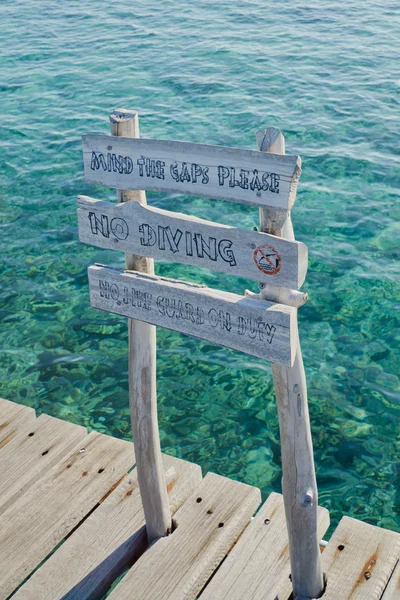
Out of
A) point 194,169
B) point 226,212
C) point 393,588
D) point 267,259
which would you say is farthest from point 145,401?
point 226,212

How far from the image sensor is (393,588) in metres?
4.32

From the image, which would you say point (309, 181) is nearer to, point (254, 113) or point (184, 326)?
point (254, 113)

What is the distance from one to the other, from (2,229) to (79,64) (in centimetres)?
736

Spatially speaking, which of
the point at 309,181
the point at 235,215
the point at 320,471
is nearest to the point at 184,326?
the point at 320,471

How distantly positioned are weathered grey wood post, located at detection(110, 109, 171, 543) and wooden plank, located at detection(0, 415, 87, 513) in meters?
1.07

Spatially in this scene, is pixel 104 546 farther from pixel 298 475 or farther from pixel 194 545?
pixel 298 475

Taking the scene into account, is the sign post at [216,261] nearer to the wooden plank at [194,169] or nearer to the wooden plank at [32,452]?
the wooden plank at [194,169]

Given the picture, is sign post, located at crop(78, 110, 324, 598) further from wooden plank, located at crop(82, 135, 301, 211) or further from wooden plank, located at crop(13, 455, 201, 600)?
wooden plank, located at crop(13, 455, 201, 600)

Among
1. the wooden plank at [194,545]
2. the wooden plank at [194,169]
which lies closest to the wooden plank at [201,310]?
the wooden plank at [194,169]

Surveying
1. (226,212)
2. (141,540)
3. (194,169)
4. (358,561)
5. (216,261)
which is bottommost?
(226,212)

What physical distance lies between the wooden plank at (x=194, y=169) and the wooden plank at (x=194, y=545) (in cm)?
226

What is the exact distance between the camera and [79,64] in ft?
53.5

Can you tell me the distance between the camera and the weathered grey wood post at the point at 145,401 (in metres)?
4.00

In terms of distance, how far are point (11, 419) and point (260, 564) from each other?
2388 millimetres
